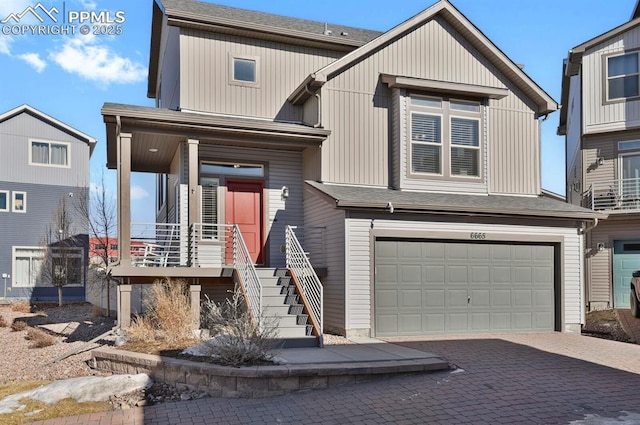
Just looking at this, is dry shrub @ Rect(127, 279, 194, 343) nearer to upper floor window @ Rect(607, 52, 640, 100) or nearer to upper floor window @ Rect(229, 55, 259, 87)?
upper floor window @ Rect(229, 55, 259, 87)

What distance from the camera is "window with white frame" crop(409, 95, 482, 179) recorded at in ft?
44.9

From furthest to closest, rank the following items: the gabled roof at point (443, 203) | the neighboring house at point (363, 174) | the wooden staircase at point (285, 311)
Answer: the neighboring house at point (363, 174), the gabled roof at point (443, 203), the wooden staircase at point (285, 311)

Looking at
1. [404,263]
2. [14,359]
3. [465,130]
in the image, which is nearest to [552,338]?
[404,263]

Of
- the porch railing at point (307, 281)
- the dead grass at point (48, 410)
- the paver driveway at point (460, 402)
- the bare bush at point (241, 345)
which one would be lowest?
the dead grass at point (48, 410)

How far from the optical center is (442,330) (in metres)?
12.4

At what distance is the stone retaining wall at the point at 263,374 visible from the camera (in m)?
7.57

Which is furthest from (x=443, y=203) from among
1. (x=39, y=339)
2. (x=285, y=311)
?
(x=39, y=339)

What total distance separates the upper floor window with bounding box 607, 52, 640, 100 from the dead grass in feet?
59.3

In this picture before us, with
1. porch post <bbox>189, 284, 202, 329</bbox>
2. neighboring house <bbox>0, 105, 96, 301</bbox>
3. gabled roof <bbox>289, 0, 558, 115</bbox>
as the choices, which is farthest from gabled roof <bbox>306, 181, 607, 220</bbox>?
neighboring house <bbox>0, 105, 96, 301</bbox>

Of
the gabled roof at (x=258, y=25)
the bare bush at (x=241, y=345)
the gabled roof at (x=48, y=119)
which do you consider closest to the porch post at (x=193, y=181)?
the gabled roof at (x=258, y=25)

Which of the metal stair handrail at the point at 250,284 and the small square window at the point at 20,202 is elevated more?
the small square window at the point at 20,202

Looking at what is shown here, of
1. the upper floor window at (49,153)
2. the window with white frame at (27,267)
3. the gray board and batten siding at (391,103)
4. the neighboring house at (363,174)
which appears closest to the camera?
the neighboring house at (363,174)

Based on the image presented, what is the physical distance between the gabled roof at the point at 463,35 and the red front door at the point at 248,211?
2761 millimetres

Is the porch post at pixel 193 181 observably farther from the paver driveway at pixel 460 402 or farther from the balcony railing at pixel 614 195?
the balcony railing at pixel 614 195
